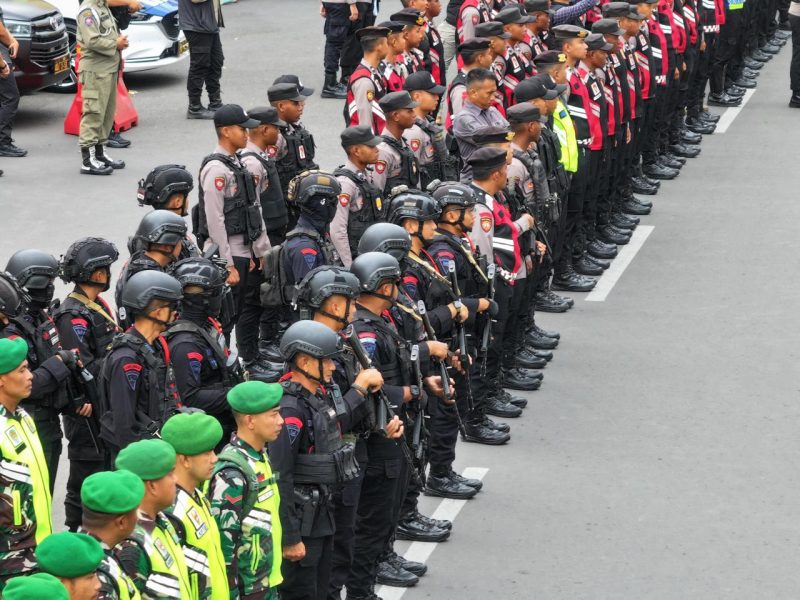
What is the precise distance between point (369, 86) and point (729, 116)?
834 centimetres

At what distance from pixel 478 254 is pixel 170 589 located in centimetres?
460

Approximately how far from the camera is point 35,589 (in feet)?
14.8

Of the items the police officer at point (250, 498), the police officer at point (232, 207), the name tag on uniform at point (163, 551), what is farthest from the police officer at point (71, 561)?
the police officer at point (232, 207)

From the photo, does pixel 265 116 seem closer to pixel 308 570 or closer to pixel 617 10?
pixel 308 570

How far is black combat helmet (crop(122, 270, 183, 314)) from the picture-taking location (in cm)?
724

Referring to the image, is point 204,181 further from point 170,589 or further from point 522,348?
point 170,589

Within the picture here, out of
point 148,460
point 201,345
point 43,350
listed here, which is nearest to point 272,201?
point 43,350

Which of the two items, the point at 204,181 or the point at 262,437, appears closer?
the point at 262,437

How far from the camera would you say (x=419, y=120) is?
11766mm

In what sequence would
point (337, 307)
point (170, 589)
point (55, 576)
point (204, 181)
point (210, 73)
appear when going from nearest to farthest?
point (55, 576) → point (170, 589) → point (337, 307) → point (204, 181) → point (210, 73)

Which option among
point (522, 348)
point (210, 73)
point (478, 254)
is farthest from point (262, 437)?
point (210, 73)

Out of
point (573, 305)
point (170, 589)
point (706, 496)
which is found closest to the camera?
point (170, 589)

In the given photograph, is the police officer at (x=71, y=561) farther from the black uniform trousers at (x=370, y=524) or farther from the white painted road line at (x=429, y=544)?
the white painted road line at (x=429, y=544)

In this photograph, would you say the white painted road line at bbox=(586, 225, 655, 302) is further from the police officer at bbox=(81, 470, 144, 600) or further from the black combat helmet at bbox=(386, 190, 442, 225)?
the police officer at bbox=(81, 470, 144, 600)
